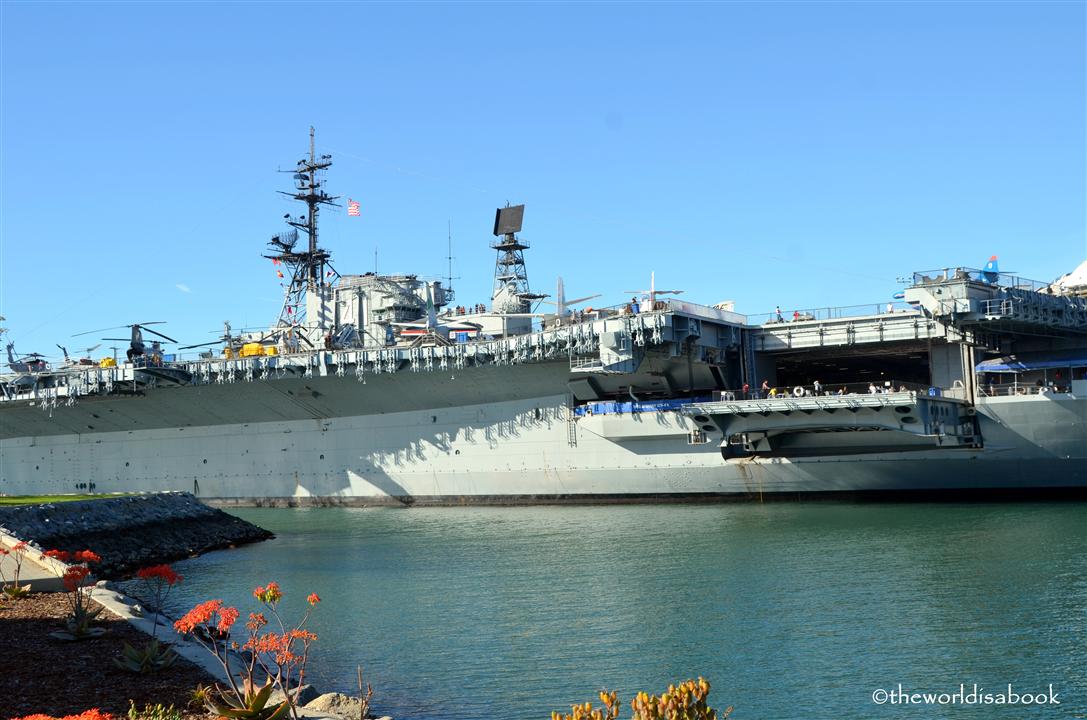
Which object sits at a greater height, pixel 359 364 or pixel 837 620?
pixel 359 364

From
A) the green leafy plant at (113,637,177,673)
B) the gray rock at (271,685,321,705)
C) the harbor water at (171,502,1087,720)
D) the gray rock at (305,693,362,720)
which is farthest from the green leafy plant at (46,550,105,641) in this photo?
the gray rock at (305,693,362,720)

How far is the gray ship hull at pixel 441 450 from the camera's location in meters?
27.8

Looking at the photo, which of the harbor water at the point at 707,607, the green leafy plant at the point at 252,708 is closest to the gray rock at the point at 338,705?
the harbor water at the point at 707,607

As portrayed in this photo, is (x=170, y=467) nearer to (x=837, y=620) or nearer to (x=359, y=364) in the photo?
(x=359, y=364)

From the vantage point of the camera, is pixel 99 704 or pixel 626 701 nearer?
pixel 99 704

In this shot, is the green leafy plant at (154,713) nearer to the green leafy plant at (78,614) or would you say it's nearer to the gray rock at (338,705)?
the gray rock at (338,705)

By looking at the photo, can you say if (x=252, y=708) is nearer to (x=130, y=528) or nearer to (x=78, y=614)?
(x=78, y=614)

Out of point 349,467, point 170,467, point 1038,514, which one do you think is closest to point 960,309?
point 1038,514

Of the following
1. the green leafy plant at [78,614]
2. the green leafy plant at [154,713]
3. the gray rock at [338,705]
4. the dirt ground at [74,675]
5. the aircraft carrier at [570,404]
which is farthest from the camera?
the aircraft carrier at [570,404]

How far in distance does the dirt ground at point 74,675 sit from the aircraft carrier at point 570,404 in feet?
58.0

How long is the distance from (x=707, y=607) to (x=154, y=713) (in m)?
8.85

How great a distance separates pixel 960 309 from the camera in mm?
26078

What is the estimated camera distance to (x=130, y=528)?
2522 centimetres

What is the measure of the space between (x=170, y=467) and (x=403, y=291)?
11.2m
